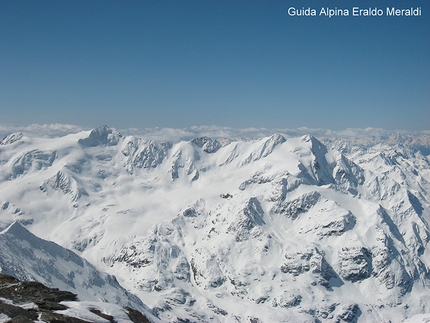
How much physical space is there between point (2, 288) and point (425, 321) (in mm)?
79973

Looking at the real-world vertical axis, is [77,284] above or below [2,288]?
below

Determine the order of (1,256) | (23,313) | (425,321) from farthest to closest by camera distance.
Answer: (1,256) → (425,321) → (23,313)

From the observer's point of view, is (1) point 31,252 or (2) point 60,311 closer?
(2) point 60,311

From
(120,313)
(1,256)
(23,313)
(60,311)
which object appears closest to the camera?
(23,313)

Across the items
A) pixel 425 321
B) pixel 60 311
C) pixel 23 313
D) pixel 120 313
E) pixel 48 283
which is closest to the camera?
pixel 23 313

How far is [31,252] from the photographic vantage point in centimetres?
19125

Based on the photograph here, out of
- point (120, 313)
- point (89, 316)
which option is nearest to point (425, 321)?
point (120, 313)

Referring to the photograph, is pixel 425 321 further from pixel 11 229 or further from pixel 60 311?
pixel 11 229

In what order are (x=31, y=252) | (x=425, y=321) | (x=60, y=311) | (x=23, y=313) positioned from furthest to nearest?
(x=31, y=252), (x=425, y=321), (x=60, y=311), (x=23, y=313)

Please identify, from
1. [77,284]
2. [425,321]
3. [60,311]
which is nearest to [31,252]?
[77,284]

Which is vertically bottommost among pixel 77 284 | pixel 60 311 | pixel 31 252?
pixel 77 284

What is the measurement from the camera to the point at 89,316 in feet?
144

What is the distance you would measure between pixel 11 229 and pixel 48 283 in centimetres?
4294

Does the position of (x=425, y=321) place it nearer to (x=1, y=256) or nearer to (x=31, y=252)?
(x=1, y=256)
